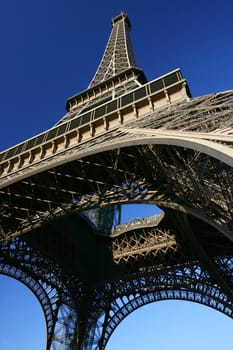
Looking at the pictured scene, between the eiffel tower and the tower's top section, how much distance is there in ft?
1.04

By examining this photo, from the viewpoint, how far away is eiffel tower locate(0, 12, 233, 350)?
33.6ft

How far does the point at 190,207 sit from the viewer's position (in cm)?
1276

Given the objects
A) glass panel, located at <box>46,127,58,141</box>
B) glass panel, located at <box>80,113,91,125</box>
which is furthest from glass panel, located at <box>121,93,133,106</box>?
glass panel, located at <box>46,127,58,141</box>

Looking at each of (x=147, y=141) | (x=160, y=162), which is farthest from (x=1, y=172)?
(x=147, y=141)

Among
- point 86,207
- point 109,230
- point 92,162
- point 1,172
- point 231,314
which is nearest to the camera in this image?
point 92,162

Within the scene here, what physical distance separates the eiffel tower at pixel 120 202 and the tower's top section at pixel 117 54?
12.4 inches

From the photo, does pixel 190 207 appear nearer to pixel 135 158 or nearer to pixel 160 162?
pixel 160 162

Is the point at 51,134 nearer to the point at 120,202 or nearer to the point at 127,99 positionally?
the point at 127,99

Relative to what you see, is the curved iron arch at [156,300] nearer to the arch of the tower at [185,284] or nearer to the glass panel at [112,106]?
the arch of the tower at [185,284]

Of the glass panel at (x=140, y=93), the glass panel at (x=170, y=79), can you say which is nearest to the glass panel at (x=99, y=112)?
the glass panel at (x=140, y=93)

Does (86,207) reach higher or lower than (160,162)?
higher

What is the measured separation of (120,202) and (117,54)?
2644 cm

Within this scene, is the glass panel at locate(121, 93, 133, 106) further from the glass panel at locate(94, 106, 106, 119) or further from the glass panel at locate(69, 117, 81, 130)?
the glass panel at locate(69, 117, 81, 130)

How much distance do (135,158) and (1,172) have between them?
388 inches
